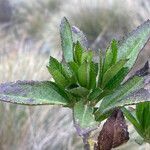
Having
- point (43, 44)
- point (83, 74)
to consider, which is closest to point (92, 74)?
point (83, 74)

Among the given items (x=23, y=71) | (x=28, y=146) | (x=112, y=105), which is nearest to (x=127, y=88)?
(x=112, y=105)

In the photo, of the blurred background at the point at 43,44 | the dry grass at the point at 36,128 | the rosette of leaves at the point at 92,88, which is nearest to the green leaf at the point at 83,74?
the rosette of leaves at the point at 92,88

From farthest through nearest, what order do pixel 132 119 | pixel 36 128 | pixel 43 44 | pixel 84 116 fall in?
pixel 43 44
pixel 36 128
pixel 132 119
pixel 84 116

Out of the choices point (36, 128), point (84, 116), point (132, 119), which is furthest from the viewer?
point (36, 128)

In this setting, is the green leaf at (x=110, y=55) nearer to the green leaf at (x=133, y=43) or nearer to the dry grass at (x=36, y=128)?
the green leaf at (x=133, y=43)

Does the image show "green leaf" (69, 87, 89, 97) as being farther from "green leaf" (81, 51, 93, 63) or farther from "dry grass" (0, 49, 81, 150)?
"dry grass" (0, 49, 81, 150)

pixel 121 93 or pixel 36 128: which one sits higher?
pixel 36 128

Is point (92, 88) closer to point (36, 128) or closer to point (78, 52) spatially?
point (78, 52)

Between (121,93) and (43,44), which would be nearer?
(121,93)
